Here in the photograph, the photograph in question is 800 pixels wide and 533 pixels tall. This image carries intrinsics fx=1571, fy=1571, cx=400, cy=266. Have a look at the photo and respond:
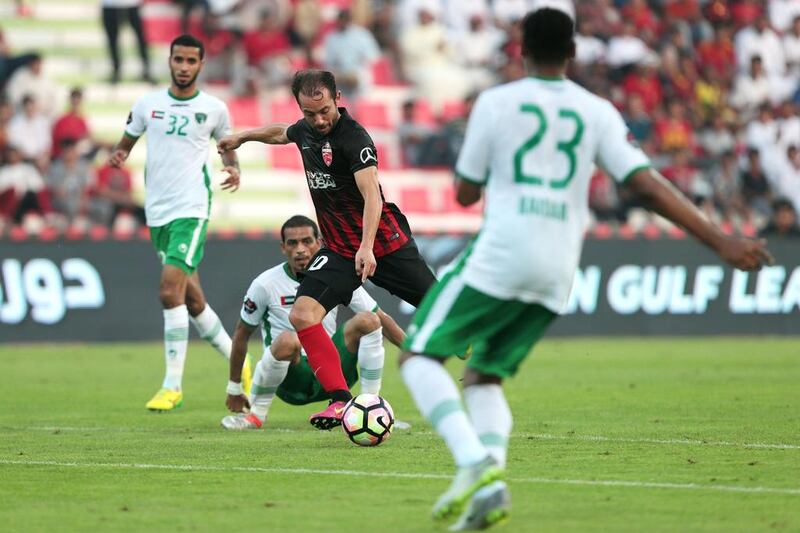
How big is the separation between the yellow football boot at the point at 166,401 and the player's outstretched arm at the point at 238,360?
1015 millimetres

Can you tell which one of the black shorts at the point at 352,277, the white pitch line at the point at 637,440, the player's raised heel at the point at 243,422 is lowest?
the player's raised heel at the point at 243,422

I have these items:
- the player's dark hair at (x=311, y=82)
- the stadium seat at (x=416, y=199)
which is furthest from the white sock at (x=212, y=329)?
the stadium seat at (x=416, y=199)

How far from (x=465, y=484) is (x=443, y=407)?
1.24ft

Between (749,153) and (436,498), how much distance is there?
20.3 meters

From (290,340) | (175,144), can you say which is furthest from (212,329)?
(290,340)

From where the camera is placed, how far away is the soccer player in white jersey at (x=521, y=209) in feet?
21.7

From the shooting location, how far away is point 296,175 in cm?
2670

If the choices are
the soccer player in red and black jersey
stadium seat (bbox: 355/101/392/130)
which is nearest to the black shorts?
the soccer player in red and black jersey

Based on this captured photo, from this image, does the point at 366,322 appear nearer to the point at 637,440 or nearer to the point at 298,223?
the point at 298,223

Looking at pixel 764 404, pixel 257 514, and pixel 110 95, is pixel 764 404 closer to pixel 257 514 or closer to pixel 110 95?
pixel 257 514

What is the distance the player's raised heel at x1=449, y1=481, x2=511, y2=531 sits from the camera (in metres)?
6.40

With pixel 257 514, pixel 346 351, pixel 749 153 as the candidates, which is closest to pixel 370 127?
pixel 749 153

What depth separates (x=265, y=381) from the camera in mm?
10812

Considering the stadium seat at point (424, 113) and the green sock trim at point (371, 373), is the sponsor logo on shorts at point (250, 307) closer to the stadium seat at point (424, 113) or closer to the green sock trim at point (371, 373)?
the green sock trim at point (371, 373)
